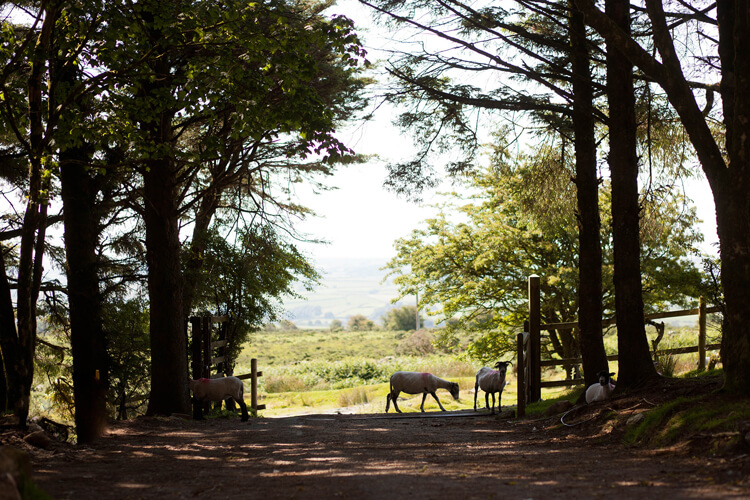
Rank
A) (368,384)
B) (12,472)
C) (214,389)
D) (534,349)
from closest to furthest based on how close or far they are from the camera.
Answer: (12,472) < (214,389) < (534,349) < (368,384)

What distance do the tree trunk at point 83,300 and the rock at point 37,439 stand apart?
7.30 feet

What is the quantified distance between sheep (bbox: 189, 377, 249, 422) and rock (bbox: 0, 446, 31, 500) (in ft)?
23.8

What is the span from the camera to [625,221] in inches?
359

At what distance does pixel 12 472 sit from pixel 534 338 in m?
9.57

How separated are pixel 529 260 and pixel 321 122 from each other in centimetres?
1486

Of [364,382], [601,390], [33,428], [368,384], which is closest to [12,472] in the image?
[33,428]

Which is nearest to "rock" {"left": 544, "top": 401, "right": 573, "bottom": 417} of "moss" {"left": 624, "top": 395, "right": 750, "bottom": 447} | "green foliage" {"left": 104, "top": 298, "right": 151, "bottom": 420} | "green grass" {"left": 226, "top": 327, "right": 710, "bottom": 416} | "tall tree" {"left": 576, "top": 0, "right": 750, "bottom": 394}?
"green grass" {"left": 226, "top": 327, "right": 710, "bottom": 416}

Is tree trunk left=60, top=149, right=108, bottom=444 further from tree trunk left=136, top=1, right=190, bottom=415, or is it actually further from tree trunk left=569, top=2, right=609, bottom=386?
tree trunk left=569, top=2, right=609, bottom=386

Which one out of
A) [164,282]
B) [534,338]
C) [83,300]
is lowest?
[534,338]

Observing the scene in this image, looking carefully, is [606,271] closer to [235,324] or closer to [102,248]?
[235,324]

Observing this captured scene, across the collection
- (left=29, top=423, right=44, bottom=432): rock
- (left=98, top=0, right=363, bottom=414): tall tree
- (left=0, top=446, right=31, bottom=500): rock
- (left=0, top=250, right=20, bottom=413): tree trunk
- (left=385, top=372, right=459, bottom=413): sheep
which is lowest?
(left=385, top=372, right=459, bottom=413): sheep

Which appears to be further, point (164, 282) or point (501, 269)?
point (501, 269)

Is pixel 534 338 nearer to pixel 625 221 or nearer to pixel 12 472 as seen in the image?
pixel 625 221

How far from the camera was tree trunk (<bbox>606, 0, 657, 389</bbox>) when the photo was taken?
8875 mm
